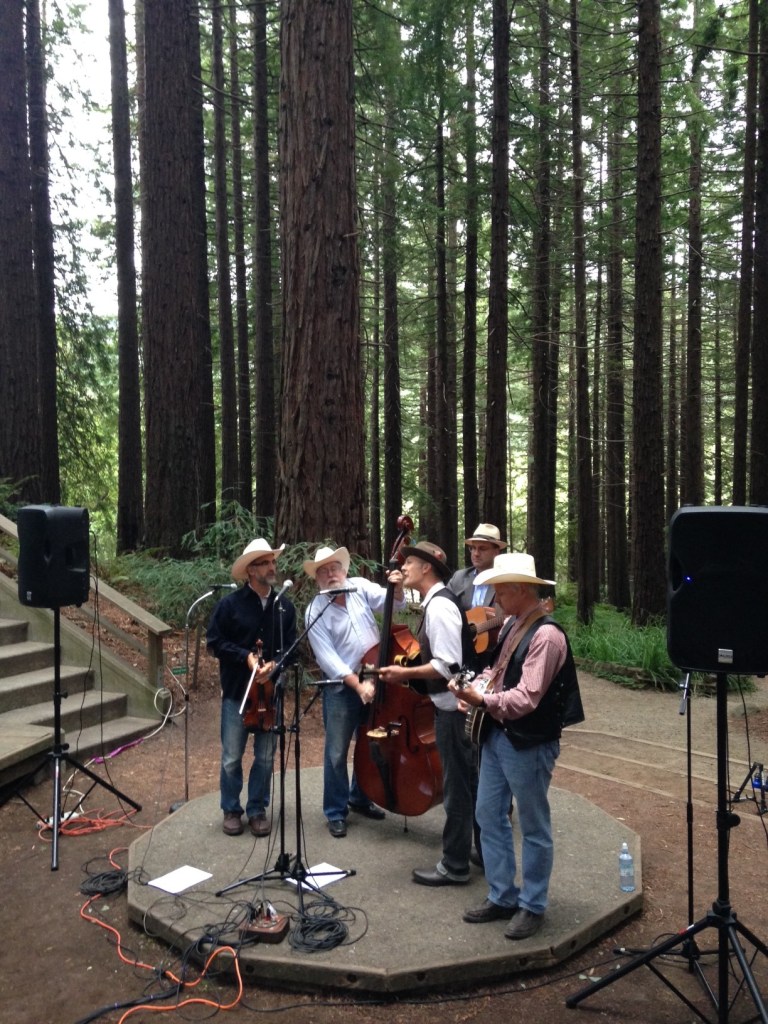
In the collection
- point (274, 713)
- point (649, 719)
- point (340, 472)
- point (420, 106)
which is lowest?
point (649, 719)

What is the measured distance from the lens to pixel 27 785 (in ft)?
21.0

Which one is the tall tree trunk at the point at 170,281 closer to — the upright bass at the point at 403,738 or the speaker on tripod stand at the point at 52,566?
the speaker on tripod stand at the point at 52,566

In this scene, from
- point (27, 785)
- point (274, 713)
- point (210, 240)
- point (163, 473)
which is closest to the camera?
point (274, 713)

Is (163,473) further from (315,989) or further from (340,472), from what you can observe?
(315,989)

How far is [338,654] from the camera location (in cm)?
542

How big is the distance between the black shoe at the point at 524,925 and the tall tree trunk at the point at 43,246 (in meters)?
11.7

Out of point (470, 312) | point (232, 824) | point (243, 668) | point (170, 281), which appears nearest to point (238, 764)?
point (232, 824)

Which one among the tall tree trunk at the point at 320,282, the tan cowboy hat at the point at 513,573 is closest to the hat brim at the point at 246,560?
the tan cowboy hat at the point at 513,573

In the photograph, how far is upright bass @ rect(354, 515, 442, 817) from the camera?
494 cm

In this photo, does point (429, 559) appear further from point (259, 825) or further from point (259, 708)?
point (259, 825)

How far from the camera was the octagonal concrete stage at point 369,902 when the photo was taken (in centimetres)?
382

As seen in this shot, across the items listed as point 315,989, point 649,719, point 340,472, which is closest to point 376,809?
point 315,989

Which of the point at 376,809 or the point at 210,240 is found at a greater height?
the point at 210,240

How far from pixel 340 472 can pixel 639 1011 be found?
20.0 ft
